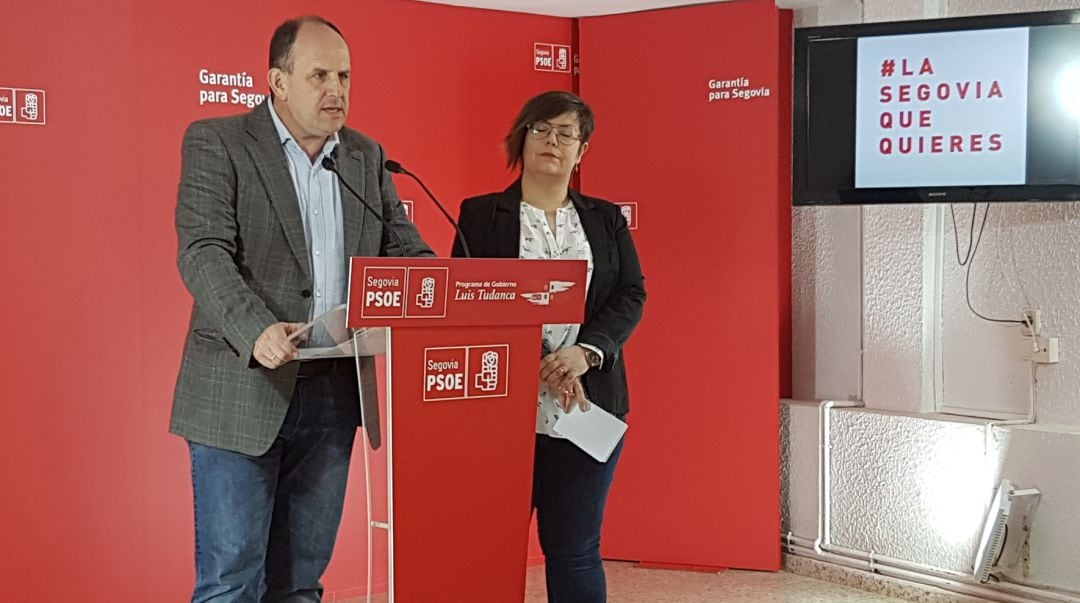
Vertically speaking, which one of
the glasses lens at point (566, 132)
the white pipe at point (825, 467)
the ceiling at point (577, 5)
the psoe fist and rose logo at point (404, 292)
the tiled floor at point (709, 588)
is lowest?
the tiled floor at point (709, 588)

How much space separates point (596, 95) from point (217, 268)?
9.53 ft

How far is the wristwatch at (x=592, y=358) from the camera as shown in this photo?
2963 millimetres

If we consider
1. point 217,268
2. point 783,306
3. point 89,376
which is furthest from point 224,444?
point 783,306

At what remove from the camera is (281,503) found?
8.70 feet

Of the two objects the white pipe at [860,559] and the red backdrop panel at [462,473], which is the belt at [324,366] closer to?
the red backdrop panel at [462,473]

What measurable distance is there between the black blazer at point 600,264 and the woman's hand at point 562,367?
8 centimetres

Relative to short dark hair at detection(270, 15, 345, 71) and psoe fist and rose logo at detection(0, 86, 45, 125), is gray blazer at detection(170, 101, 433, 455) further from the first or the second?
psoe fist and rose logo at detection(0, 86, 45, 125)

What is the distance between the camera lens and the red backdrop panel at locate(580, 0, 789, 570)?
16.0 feet

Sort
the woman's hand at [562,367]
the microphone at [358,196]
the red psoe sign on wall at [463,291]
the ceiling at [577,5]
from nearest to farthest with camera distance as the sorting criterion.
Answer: the red psoe sign on wall at [463,291] → the microphone at [358,196] → the woman's hand at [562,367] → the ceiling at [577,5]

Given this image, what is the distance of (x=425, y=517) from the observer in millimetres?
2324

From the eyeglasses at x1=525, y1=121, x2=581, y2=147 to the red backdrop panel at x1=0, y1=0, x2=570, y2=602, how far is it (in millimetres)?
1437

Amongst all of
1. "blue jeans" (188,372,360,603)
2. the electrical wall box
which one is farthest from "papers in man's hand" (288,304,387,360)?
the electrical wall box

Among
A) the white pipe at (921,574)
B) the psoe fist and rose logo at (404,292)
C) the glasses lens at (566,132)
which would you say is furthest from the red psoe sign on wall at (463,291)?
the white pipe at (921,574)

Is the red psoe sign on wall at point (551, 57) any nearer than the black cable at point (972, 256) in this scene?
No
